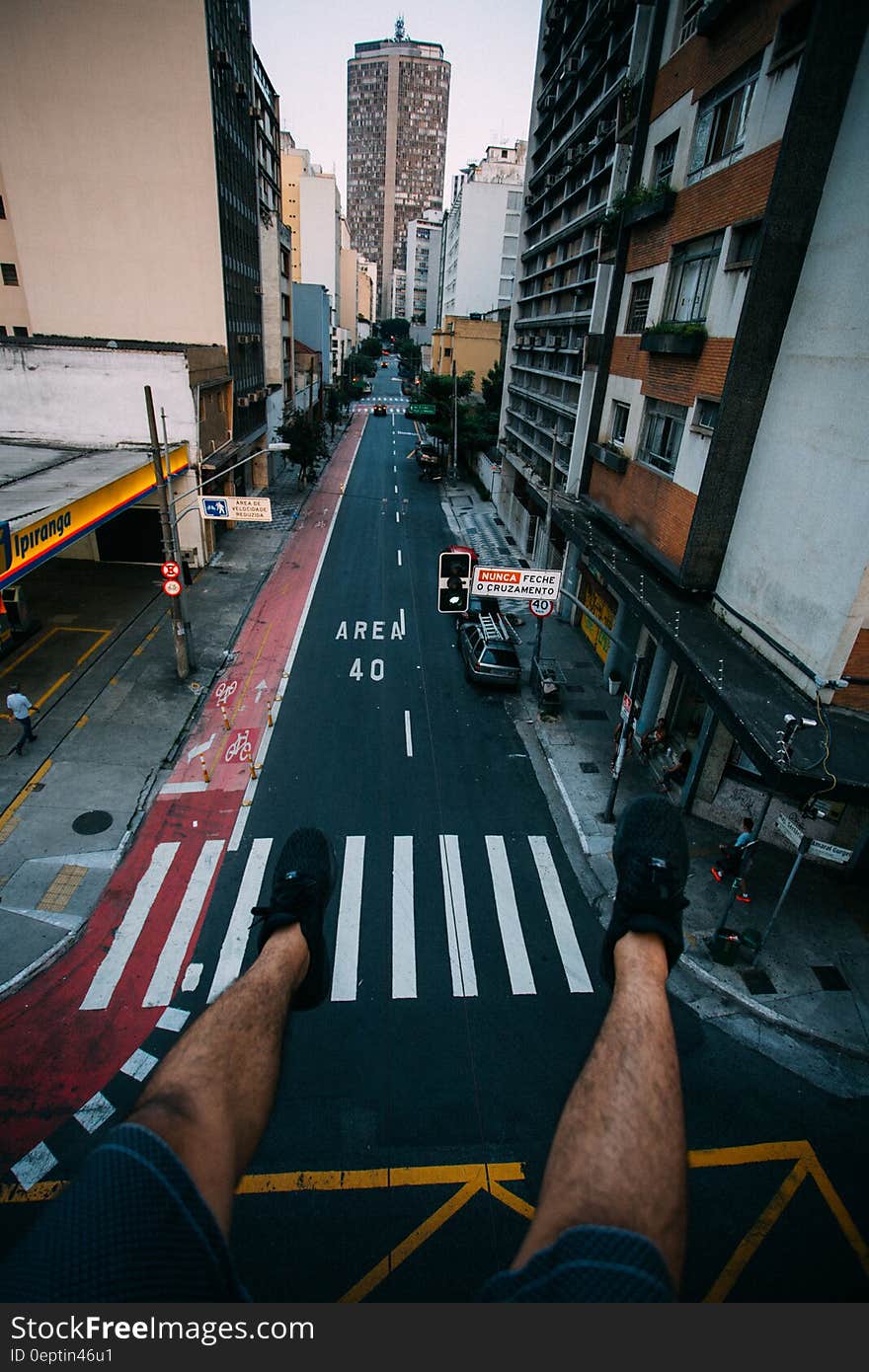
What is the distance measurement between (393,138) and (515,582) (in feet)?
707

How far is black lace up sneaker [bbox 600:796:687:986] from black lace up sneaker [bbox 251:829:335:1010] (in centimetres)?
210

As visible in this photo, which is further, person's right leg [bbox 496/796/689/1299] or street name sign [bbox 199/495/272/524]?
street name sign [bbox 199/495/272/524]

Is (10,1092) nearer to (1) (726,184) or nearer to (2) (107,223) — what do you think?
(1) (726,184)

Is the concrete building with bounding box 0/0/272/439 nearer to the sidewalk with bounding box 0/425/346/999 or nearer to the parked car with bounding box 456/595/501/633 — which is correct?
the sidewalk with bounding box 0/425/346/999

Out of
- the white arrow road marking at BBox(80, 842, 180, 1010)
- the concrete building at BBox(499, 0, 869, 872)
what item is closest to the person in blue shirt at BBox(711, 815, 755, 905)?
the concrete building at BBox(499, 0, 869, 872)

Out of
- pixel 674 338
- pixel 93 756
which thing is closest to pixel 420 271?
pixel 674 338

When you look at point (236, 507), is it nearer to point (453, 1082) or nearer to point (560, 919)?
point (560, 919)

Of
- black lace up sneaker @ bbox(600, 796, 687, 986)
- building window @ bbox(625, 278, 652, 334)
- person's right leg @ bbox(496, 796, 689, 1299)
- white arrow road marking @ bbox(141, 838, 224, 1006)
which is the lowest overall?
white arrow road marking @ bbox(141, 838, 224, 1006)

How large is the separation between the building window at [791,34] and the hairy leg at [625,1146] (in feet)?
53.2

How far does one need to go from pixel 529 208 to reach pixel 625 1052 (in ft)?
144

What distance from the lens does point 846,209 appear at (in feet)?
35.0

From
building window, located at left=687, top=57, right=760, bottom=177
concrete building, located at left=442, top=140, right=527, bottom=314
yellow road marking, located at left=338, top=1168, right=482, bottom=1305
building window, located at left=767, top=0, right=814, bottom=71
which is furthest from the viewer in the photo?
concrete building, located at left=442, top=140, right=527, bottom=314

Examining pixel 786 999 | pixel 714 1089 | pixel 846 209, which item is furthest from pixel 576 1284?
pixel 846 209

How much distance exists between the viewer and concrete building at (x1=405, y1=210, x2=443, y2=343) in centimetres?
13912
